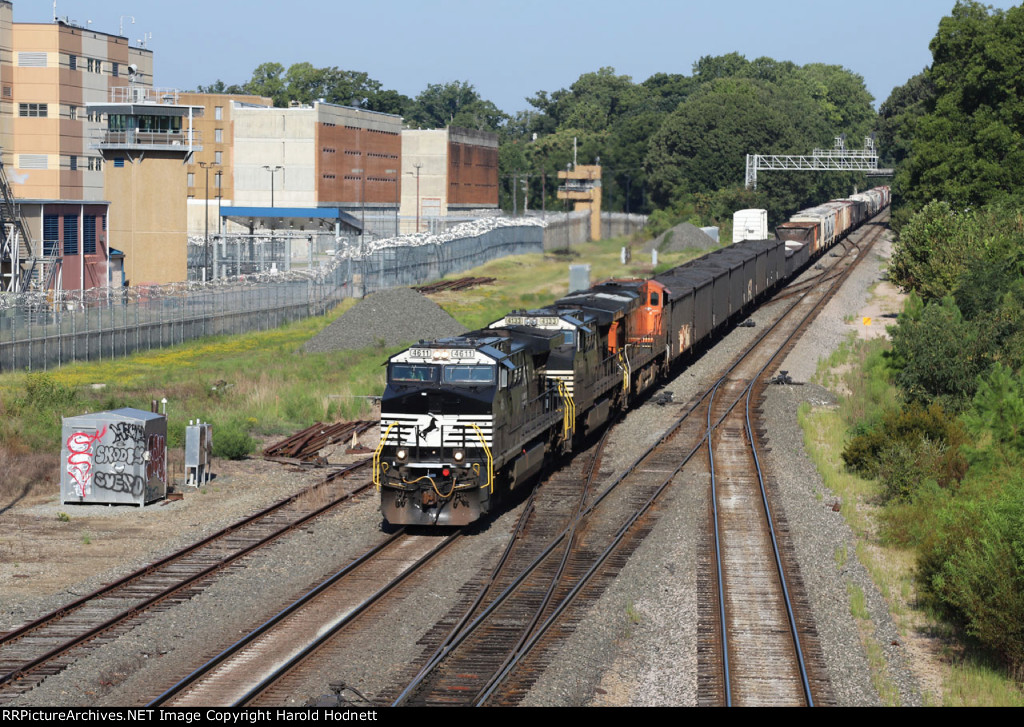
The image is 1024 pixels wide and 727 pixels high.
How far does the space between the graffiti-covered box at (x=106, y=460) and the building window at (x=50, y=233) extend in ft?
169

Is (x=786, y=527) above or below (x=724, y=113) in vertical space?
below

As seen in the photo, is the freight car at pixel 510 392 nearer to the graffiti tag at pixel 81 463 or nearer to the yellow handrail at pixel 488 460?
the yellow handrail at pixel 488 460

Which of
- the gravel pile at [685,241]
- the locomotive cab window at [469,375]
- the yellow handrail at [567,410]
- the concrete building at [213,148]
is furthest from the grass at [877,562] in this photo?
the concrete building at [213,148]

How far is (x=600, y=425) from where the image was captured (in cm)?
3347

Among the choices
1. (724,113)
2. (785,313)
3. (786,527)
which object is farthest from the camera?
(724,113)

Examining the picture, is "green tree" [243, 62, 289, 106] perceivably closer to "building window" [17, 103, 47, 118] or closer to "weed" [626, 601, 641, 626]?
"building window" [17, 103, 47, 118]

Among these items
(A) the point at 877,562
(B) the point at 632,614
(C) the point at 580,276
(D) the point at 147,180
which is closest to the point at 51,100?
(D) the point at 147,180

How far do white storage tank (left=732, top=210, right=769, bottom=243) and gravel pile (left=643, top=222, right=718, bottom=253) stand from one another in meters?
4.79

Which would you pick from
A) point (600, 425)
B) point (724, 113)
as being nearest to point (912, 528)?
point (600, 425)

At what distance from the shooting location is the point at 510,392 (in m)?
24.1

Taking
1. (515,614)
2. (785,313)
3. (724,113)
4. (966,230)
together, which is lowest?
(515,614)

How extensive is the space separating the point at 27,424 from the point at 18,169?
176 ft

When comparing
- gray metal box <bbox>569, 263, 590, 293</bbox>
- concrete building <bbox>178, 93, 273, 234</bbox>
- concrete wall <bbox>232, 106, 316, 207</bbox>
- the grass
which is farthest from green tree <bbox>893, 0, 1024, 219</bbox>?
concrete building <bbox>178, 93, 273, 234</bbox>
